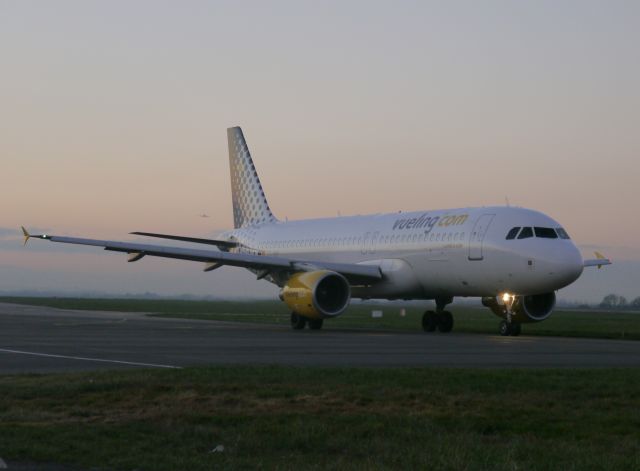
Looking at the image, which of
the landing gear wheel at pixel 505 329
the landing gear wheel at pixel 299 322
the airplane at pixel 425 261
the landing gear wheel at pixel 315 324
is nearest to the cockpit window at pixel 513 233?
the airplane at pixel 425 261

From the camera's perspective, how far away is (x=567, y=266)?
2988cm

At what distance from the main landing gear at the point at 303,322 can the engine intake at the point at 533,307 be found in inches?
233

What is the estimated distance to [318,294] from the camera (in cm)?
3388

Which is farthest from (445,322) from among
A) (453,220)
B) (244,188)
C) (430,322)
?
(244,188)

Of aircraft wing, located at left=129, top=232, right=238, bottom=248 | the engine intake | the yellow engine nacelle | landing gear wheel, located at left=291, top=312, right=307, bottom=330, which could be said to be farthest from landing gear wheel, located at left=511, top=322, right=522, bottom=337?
aircraft wing, located at left=129, top=232, right=238, bottom=248

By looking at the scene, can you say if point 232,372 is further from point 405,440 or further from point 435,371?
point 405,440

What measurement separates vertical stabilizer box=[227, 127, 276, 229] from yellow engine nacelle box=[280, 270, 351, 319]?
515 inches

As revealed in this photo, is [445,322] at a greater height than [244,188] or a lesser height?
lesser

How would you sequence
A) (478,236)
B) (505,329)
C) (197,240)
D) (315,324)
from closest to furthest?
1. (505,329)
2. (478,236)
3. (315,324)
4. (197,240)

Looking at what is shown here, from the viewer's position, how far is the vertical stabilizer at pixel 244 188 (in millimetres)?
47906

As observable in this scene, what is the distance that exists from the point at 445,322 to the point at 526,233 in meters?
5.38

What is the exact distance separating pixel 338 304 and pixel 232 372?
19.0 meters

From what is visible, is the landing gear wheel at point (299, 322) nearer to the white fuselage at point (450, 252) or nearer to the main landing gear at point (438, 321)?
the white fuselage at point (450, 252)

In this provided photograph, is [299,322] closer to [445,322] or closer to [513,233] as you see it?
[445,322]
